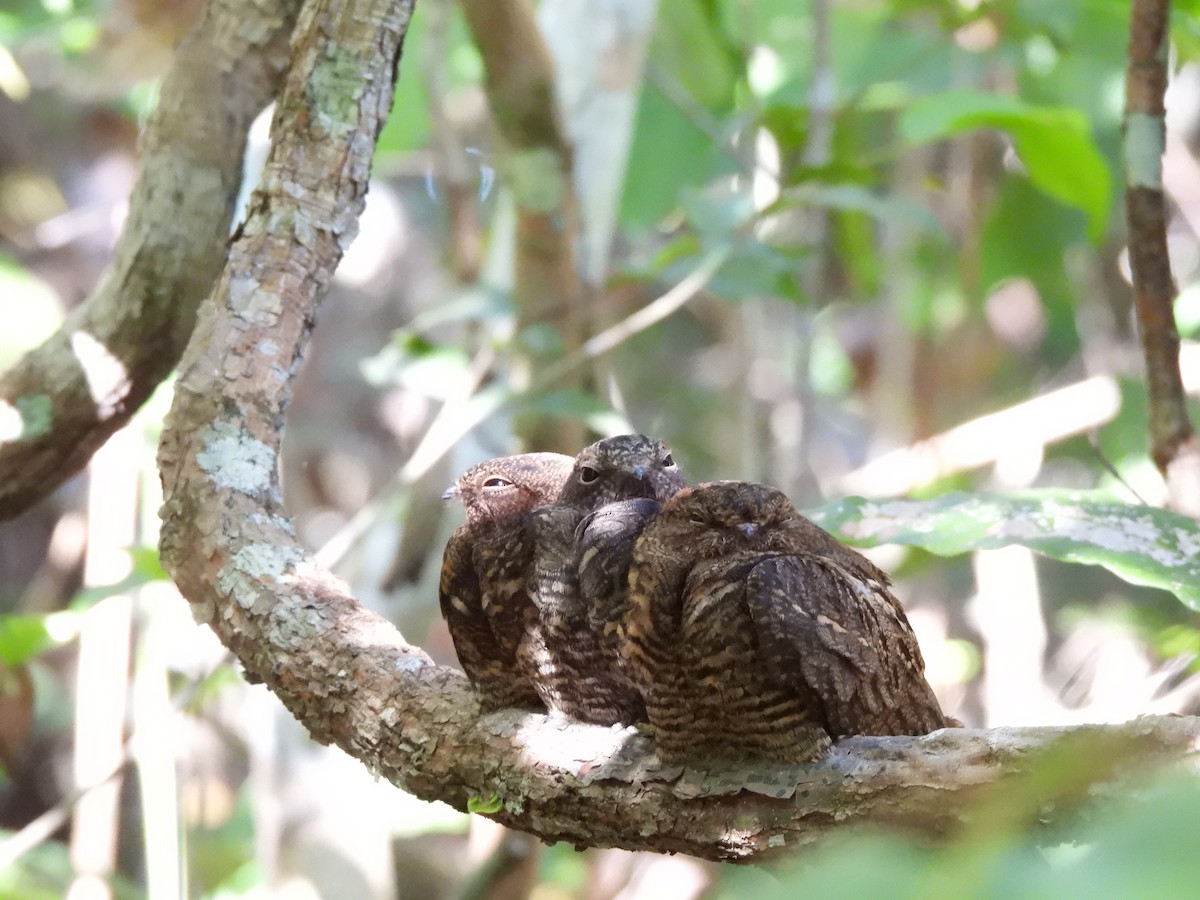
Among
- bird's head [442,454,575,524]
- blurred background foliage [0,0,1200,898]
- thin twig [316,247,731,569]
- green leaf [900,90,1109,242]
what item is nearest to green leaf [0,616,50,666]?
blurred background foliage [0,0,1200,898]

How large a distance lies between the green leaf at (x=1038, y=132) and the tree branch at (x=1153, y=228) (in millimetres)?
272

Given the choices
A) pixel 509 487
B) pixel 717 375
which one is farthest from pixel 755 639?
pixel 717 375

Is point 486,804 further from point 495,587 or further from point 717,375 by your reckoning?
point 717,375

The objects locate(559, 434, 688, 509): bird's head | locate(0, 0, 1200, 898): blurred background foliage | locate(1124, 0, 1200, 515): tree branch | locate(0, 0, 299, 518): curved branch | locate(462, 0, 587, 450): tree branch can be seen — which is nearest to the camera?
locate(559, 434, 688, 509): bird's head

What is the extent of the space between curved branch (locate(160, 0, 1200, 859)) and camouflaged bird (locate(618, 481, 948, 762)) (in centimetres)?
4

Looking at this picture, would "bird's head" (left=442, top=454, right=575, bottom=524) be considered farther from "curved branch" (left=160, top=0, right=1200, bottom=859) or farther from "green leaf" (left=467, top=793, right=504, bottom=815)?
"green leaf" (left=467, top=793, right=504, bottom=815)

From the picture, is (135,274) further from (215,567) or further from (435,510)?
(435,510)

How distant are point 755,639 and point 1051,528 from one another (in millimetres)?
438

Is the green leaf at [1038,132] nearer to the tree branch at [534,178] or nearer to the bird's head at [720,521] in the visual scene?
the tree branch at [534,178]

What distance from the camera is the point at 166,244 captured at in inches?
66.1

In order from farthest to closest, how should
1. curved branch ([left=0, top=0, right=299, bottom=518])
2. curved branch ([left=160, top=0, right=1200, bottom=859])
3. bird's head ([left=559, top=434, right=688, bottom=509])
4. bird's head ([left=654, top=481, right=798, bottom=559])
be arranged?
1. curved branch ([left=0, top=0, right=299, bottom=518])
2. bird's head ([left=559, top=434, right=688, bottom=509])
3. bird's head ([left=654, top=481, right=798, bottom=559])
4. curved branch ([left=160, top=0, right=1200, bottom=859])

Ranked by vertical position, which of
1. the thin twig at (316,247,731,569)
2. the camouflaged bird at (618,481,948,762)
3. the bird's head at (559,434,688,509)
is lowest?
the camouflaged bird at (618,481,948,762)

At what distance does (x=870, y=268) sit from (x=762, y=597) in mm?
2205

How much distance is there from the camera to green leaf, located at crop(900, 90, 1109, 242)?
1.77m
